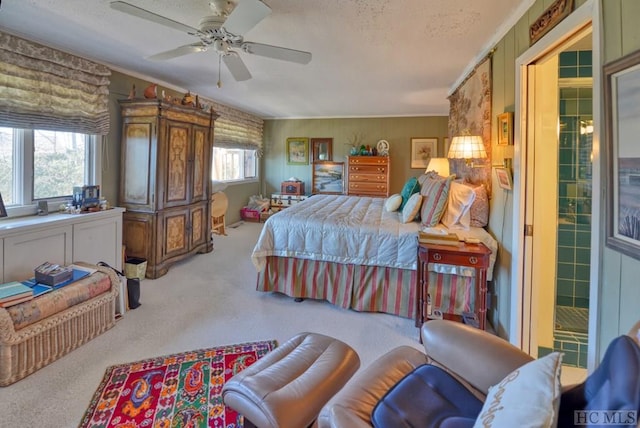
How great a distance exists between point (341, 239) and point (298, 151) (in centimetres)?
Result: 495

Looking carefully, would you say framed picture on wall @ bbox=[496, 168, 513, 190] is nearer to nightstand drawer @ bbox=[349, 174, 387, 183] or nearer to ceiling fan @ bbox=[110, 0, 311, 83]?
ceiling fan @ bbox=[110, 0, 311, 83]

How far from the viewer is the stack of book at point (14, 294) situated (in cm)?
194

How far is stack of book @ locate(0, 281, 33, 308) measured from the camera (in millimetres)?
1942

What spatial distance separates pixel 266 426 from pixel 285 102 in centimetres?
525

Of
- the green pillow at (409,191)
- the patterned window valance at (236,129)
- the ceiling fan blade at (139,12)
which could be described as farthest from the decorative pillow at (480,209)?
the patterned window valance at (236,129)

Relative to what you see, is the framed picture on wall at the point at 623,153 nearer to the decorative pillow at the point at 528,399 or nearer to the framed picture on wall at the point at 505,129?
the decorative pillow at the point at 528,399

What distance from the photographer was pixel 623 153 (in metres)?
1.20

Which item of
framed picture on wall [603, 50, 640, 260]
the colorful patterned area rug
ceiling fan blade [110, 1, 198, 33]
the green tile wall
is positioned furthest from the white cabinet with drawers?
the green tile wall

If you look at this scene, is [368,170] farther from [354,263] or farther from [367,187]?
[354,263]


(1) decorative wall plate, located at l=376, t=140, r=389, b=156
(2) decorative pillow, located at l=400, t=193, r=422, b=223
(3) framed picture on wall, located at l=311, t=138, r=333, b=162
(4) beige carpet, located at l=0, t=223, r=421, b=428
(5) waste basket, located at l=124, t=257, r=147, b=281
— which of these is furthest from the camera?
(3) framed picture on wall, located at l=311, t=138, r=333, b=162

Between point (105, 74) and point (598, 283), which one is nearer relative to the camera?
point (598, 283)

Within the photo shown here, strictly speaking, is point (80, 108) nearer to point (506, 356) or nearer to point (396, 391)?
point (396, 391)

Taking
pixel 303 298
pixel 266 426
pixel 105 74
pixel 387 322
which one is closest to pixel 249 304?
pixel 303 298

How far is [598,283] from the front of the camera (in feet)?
4.47
